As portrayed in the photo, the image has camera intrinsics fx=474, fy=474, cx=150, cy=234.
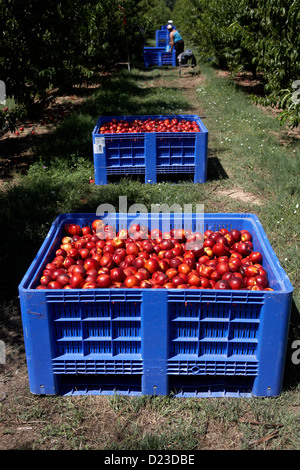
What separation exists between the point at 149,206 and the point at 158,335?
140 inches

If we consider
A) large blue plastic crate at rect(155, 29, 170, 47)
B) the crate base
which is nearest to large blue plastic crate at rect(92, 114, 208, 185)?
the crate base

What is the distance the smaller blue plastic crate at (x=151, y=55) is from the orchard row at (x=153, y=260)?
66.4ft

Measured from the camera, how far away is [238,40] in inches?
564

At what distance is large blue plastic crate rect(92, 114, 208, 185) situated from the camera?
23.4ft

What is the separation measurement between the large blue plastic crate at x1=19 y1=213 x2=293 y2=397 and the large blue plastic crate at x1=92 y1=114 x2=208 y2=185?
4.12 m

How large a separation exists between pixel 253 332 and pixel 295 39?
641 cm

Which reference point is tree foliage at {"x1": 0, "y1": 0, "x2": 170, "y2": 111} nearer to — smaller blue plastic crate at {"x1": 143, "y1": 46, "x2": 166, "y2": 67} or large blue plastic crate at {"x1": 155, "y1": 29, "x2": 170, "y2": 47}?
smaller blue plastic crate at {"x1": 143, "y1": 46, "x2": 166, "y2": 67}

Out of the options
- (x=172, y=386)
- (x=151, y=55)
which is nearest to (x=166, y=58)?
(x=151, y=55)

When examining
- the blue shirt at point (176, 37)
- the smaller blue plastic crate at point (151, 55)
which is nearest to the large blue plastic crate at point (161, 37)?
the smaller blue plastic crate at point (151, 55)

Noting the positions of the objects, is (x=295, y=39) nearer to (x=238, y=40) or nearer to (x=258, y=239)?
(x=258, y=239)

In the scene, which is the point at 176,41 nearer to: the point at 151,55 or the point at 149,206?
the point at 151,55

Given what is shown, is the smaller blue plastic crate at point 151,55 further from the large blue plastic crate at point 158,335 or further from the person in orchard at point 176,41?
the large blue plastic crate at point 158,335

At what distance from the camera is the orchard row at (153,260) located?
3.60m

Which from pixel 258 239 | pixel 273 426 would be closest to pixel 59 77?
pixel 258 239
